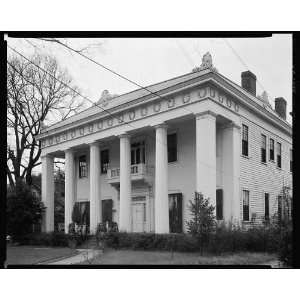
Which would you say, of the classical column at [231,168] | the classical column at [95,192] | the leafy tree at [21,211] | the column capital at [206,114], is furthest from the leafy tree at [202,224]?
the leafy tree at [21,211]

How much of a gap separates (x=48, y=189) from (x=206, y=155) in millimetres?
12495

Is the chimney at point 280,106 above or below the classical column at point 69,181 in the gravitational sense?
above

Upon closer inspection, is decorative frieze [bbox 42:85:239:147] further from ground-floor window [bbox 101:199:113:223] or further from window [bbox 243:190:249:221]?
ground-floor window [bbox 101:199:113:223]

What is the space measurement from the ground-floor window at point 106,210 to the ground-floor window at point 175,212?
15.0 ft

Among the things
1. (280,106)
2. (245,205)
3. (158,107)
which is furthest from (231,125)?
(245,205)

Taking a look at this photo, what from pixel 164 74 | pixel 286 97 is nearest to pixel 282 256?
pixel 286 97

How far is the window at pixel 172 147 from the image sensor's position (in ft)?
68.1

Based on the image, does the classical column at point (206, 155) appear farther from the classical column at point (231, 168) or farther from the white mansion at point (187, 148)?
the classical column at point (231, 168)

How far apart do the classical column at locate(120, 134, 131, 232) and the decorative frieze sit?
101 centimetres

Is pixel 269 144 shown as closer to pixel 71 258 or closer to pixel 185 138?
pixel 185 138

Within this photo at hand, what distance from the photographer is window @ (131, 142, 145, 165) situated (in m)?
22.2

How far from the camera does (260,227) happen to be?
16359 mm

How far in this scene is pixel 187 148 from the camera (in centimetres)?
2028

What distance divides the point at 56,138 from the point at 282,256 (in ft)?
53.6
